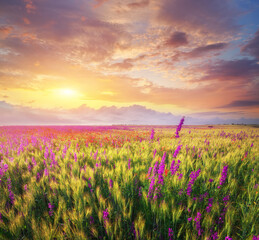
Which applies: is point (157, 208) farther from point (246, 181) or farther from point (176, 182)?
point (246, 181)

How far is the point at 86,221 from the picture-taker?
163 centimetres

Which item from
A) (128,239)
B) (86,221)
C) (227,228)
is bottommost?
(128,239)

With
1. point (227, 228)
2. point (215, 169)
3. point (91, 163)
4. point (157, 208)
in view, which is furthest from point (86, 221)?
point (215, 169)

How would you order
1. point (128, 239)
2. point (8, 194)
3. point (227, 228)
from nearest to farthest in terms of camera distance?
point (227, 228)
point (128, 239)
point (8, 194)

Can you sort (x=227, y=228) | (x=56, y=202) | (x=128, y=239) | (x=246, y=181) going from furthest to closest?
(x=246, y=181) → (x=56, y=202) → (x=128, y=239) → (x=227, y=228)

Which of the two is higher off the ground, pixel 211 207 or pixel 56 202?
pixel 211 207

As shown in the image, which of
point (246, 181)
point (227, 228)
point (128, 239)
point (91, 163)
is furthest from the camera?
point (91, 163)

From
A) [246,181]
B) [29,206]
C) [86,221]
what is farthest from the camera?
[246,181]

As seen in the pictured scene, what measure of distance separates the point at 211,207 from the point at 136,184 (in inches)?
41.8

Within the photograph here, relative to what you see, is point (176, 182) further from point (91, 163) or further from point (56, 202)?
point (91, 163)

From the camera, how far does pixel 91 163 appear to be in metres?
3.58

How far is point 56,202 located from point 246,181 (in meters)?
3.46

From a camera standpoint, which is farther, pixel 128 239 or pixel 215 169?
pixel 215 169

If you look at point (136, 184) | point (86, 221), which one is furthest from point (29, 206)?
point (136, 184)
